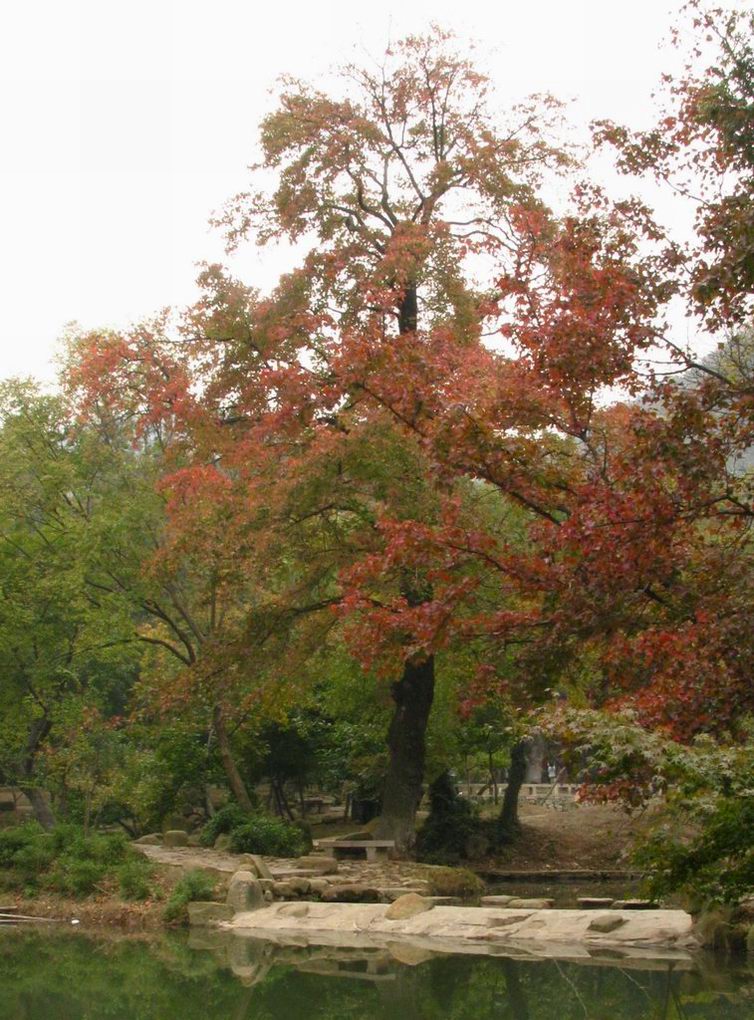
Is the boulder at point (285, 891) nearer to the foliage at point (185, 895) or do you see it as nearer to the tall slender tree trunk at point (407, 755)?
the foliage at point (185, 895)

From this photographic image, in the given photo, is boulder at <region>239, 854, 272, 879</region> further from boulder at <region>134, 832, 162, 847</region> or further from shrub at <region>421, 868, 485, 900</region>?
boulder at <region>134, 832, 162, 847</region>

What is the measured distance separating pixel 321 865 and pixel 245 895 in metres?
1.93

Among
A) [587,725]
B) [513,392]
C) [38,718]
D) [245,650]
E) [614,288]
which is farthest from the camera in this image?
[38,718]

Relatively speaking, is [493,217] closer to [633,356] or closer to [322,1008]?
[633,356]

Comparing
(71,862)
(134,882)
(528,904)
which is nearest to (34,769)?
(71,862)

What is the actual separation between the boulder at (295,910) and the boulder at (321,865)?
169 centimetres

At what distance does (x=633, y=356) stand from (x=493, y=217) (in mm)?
11717

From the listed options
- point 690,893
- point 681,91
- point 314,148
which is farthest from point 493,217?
point 690,893

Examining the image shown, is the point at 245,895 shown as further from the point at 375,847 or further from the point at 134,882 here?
the point at 375,847

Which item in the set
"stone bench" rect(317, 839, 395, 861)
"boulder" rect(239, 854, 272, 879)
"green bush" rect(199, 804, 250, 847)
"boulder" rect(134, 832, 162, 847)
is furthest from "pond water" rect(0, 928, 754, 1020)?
"boulder" rect(134, 832, 162, 847)

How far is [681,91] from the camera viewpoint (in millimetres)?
10250

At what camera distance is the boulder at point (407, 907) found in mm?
15445

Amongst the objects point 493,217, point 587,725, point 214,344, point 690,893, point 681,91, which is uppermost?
point 493,217

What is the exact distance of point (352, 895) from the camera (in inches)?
680
